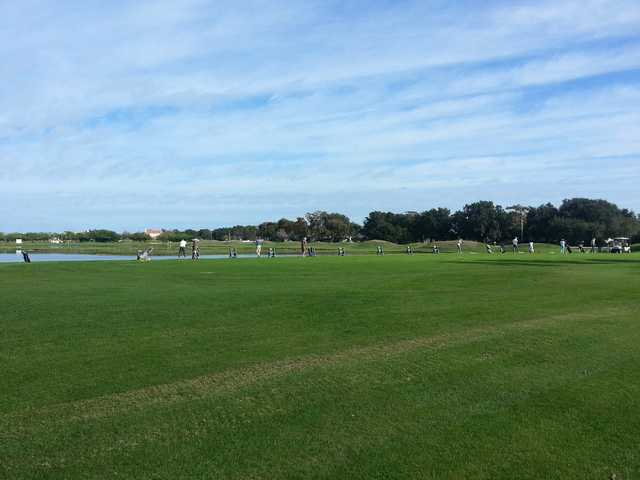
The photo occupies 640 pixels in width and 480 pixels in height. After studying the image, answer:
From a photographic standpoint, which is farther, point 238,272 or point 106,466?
point 238,272

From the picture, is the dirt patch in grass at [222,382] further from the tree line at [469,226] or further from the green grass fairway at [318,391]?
the tree line at [469,226]

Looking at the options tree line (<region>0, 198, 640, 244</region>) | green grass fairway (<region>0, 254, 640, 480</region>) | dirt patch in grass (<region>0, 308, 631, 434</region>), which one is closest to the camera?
green grass fairway (<region>0, 254, 640, 480</region>)

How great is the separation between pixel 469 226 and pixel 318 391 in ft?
488

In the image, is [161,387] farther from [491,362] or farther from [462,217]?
[462,217]

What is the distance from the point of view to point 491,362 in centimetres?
1049

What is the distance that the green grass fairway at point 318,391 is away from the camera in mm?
6367

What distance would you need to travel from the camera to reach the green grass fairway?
20.9 feet

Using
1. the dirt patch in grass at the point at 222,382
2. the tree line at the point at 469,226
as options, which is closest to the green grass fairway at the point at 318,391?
the dirt patch in grass at the point at 222,382

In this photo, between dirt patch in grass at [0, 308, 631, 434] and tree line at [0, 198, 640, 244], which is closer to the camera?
dirt patch in grass at [0, 308, 631, 434]

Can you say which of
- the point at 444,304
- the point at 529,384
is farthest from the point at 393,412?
the point at 444,304

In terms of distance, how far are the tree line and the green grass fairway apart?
130 m

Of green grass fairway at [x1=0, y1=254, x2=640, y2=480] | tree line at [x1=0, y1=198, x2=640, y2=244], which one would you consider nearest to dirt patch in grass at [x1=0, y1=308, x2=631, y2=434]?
green grass fairway at [x1=0, y1=254, x2=640, y2=480]

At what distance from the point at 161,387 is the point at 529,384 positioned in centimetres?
542

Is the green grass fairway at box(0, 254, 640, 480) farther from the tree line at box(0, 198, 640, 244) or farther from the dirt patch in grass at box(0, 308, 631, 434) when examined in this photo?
the tree line at box(0, 198, 640, 244)
